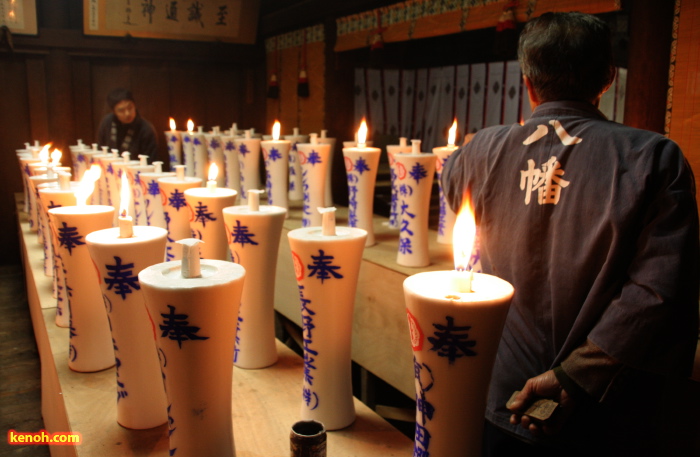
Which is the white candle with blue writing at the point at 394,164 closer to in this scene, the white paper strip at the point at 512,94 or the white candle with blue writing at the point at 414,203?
the white candle with blue writing at the point at 414,203

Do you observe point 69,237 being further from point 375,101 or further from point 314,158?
point 375,101

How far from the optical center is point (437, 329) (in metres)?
0.70

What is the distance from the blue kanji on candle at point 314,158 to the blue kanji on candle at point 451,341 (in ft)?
5.06

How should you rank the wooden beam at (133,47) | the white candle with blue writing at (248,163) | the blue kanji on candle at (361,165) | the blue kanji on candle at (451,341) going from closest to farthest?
the blue kanji on candle at (451,341) → the blue kanji on candle at (361,165) → the white candle with blue writing at (248,163) → the wooden beam at (133,47)

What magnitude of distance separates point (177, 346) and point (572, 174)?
79 centimetres

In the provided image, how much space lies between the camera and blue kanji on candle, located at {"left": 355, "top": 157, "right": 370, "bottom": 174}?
2021 mm

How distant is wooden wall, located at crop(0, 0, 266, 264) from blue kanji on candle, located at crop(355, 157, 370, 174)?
405cm

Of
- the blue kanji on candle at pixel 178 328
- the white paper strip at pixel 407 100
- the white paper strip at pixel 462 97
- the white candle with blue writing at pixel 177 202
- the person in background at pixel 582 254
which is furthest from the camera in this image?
the white paper strip at pixel 407 100

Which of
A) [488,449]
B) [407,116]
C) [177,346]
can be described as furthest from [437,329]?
[407,116]

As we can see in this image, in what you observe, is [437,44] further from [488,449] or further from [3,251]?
[3,251]

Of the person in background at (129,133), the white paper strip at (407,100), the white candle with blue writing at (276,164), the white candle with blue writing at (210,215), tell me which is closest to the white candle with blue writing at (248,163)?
the white candle with blue writing at (276,164)

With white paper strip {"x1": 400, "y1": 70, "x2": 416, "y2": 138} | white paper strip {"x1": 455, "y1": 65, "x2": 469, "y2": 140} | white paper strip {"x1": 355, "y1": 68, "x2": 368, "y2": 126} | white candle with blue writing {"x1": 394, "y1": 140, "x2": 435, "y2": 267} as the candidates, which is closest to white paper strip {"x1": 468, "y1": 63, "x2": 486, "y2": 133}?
white paper strip {"x1": 455, "y1": 65, "x2": 469, "y2": 140}

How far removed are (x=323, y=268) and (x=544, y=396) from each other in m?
0.48

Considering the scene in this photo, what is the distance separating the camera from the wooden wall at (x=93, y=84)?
16.4 feet
